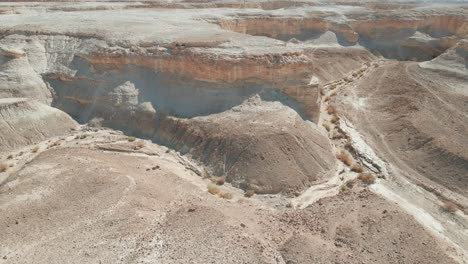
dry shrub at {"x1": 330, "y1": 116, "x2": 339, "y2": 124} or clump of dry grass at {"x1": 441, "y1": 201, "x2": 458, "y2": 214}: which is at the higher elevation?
dry shrub at {"x1": 330, "y1": 116, "x2": 339, "y2": 124}

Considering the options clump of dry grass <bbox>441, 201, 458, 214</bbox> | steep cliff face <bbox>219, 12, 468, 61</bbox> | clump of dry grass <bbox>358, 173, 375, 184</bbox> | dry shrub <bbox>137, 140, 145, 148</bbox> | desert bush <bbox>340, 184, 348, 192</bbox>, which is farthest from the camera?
steep cliff face <bbox>219, 12, 468, 61</bbox>

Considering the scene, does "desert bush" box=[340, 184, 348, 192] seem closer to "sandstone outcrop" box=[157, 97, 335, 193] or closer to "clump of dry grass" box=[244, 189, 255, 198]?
"sandstone outcrop" box=[157, 97, 335, 193]

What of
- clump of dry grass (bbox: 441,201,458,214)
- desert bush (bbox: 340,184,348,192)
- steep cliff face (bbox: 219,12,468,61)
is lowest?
clump of dry grass (bbox: 441,201,458,214)

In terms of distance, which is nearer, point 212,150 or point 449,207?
point 449,207

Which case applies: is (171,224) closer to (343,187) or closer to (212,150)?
(212,150)

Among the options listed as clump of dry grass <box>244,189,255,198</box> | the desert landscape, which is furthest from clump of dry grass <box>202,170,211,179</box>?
clump of dry grass <box>244,189,255,198</box>

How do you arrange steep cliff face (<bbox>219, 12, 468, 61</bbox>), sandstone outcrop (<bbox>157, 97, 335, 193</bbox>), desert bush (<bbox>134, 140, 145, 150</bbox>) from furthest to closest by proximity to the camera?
1. steep cliff face (<bbox>219, 12, 468, 61</bbox>)
2. desert bush (<bbox>134, 140, 145, 150</bbox>)
3. sandstone outcrop (<bbox>157, 97, 335, 193</bbox>)

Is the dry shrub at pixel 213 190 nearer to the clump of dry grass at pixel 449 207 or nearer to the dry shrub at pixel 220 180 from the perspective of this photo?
the dry shrub at pixel 220 180

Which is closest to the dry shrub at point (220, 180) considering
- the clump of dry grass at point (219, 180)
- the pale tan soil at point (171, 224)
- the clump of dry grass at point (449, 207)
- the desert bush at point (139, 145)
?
the clump of dry grass at point (219, 180)

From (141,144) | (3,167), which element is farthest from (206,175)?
(3,167)
